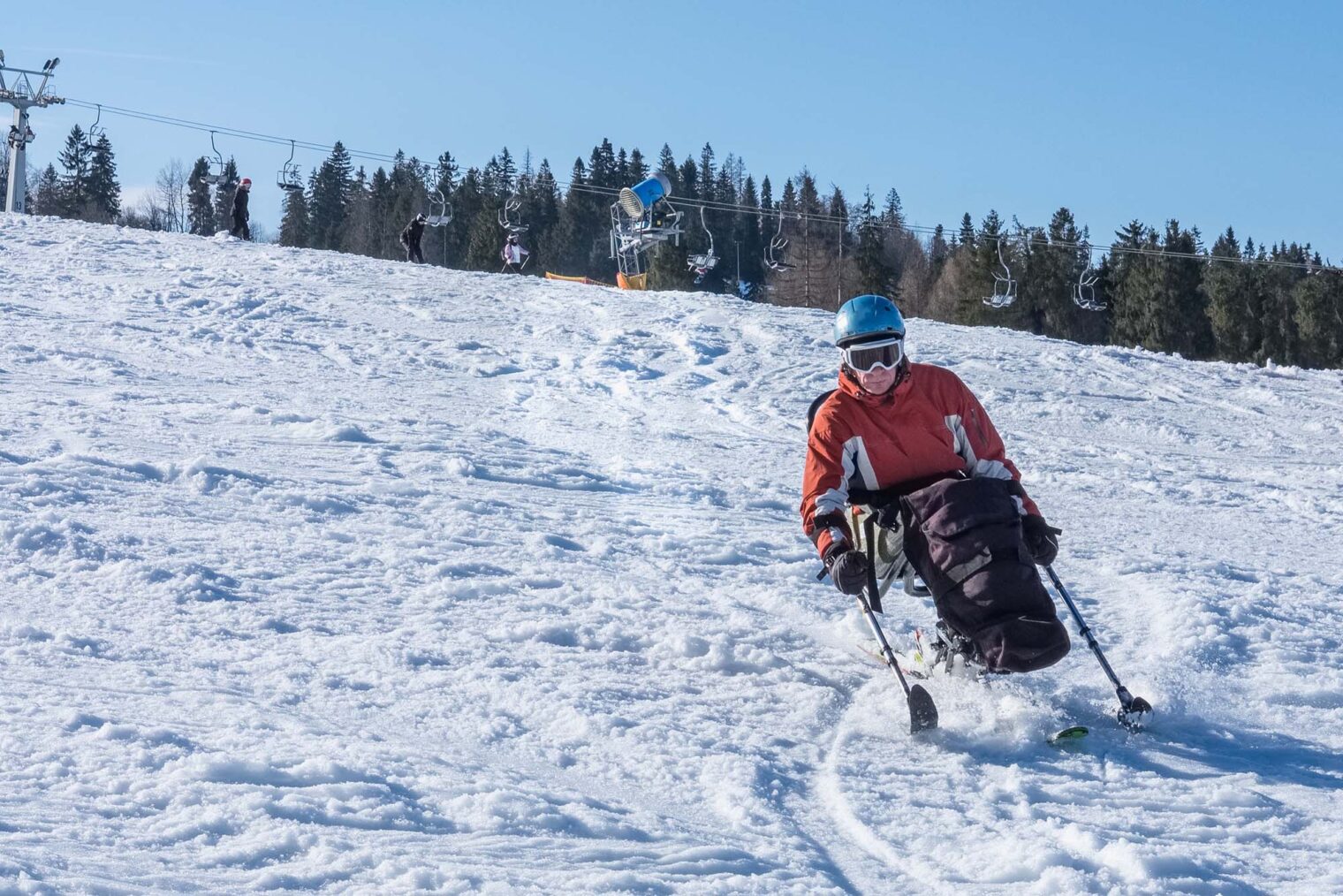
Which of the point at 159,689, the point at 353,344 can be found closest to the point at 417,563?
the point at 159,689

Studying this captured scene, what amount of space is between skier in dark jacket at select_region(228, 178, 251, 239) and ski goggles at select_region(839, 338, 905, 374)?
2673 centimetres

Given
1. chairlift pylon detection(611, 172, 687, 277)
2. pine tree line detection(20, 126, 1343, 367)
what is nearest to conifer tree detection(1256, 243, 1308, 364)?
pine tree line detection(20, 126, 1343, 367)

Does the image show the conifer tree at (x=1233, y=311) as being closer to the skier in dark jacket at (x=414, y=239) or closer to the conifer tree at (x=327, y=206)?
the skier in dark jacket at (x=414, y=239)

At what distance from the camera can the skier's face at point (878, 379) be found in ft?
16.2

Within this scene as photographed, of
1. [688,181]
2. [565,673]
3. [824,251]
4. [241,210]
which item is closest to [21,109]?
[241,210]

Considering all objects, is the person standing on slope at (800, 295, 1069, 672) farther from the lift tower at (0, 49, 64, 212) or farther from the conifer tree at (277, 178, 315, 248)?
the conifer tree at (277, 178, 315, 248)

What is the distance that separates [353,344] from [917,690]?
12283mm

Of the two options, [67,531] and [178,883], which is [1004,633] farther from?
[67,531]

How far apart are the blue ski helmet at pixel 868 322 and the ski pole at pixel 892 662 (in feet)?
2.37

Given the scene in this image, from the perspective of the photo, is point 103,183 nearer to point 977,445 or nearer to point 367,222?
point 367,222

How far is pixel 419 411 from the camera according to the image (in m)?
11.7

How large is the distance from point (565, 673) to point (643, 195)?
26050 millimetres

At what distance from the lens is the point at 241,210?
29.6 metres

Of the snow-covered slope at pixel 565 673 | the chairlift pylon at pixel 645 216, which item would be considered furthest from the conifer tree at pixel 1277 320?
the snow-covered slope at pixel 565 673
